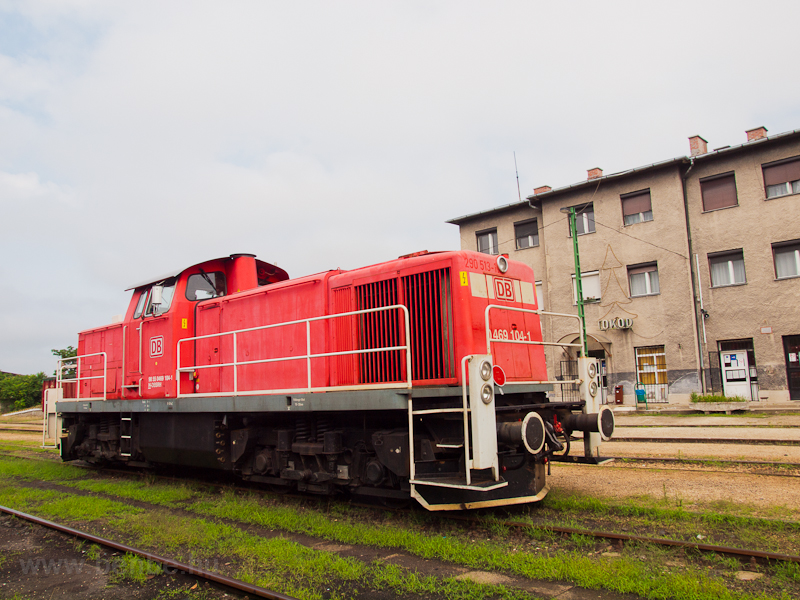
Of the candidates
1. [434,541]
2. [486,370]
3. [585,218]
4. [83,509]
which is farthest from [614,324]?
[83,509]

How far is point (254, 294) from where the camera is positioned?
8148 mm

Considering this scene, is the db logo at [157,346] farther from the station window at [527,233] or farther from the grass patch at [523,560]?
the station window at [527,233]

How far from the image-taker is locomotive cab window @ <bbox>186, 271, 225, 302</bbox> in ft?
29.9

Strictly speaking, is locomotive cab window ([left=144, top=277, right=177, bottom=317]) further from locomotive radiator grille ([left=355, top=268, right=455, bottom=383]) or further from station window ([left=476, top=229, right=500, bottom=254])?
station window ([left=476, top=229, right=500, bottom=254])

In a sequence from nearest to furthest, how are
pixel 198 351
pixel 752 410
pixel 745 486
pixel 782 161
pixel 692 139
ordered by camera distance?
pixel 745 486 → pixel 198 351 → pixel 752 410 → pixel 782 161 → pixel 692 139

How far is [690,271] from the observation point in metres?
21.1

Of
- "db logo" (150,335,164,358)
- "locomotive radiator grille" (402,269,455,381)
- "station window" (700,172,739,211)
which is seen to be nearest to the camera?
"locomotive radiator grille" (402,269,455,381)

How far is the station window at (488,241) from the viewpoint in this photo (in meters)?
26.9

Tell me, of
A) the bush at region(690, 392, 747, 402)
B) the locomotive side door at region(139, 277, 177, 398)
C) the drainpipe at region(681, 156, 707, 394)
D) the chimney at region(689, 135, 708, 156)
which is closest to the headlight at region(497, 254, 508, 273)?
the locomotive side door at region(139, 277, 177, 398)

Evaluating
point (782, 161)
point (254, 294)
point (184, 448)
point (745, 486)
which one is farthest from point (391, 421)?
point (782, 161)

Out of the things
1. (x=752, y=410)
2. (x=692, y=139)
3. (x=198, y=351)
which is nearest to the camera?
(x=198, y=351)

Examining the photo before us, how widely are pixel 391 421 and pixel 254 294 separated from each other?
10.4 ft

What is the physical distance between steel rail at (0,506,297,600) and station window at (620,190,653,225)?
21.8m

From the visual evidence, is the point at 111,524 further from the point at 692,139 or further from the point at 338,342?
the point at 692,139
